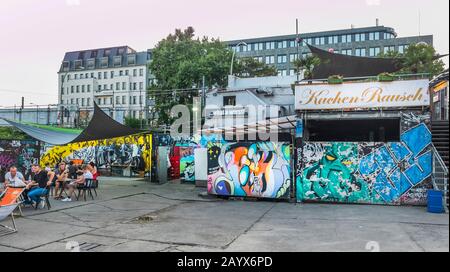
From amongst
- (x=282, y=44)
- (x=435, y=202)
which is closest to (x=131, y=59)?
(x=282, y=44)

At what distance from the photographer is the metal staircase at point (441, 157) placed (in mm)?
12395

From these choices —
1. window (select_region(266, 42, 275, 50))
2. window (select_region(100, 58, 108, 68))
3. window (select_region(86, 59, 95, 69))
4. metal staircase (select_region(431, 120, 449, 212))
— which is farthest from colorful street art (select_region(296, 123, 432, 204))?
window (select_region(86, 59, 95, 69))

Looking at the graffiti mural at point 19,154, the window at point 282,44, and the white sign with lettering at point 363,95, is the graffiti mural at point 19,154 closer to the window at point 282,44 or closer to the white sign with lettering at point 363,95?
the white sign with lettering at point 363,95

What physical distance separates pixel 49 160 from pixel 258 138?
16.5 m

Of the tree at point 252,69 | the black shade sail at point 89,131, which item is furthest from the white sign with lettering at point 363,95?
the tree at point 252,69

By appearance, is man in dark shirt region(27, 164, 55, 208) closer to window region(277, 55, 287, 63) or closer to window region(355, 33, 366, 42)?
window region(277, 55, 287, 63)

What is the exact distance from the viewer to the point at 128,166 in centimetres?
2472

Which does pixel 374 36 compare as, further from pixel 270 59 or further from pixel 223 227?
pixel 223 227

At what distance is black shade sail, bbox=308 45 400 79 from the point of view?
19281 mm

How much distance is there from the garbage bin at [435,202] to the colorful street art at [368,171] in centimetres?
127

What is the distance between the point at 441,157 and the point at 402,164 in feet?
5.25

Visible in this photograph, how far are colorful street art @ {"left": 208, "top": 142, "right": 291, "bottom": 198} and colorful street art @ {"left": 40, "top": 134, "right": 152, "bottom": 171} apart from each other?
31.0ft
